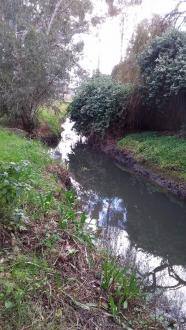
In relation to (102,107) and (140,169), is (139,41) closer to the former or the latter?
(102,107)

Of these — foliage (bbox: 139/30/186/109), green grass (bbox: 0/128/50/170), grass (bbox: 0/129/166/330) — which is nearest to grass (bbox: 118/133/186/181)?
foliage (bbox: 139/30/186/109)

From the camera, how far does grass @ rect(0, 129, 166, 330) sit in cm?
350

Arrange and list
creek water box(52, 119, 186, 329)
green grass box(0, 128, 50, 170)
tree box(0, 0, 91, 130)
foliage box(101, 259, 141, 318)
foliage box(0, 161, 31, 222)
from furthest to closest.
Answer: tree box(0, 0, 91, 130) → green grass box(0, 128, 50, 170) → creek water box(52, 119, 186, 329) → foliage box(101, 259, 141, 318) → foliage box(0, 161, 31, 222)

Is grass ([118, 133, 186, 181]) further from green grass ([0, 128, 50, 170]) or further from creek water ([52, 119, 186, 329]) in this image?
green grass ([0, 128, 50, 170])

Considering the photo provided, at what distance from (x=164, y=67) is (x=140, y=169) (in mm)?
3861

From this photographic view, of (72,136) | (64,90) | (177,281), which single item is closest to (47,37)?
(64,90)

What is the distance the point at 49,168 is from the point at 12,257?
5.49 metres

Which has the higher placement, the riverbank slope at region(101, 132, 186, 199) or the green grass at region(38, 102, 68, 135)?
the green grass at region(38, 102, 68, 135)

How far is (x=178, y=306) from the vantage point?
546 centimetres

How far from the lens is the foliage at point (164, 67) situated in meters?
14.1

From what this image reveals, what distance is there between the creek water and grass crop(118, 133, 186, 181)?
0.71 m

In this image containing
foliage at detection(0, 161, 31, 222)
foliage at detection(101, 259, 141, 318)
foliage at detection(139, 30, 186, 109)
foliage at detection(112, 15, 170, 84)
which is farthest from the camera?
foliage at detection(112, 15, 170, 84)

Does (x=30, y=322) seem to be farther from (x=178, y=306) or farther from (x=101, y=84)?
(x=101, y=84)

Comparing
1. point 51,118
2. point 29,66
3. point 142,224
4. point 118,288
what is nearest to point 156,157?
point 142,224
